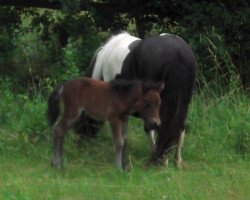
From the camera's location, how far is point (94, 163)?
7.43 metres

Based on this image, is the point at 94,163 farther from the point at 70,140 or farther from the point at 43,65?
the point at 43,65

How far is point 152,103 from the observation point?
677cm

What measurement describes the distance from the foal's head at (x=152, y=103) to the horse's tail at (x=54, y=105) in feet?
3.38

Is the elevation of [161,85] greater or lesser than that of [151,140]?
greater

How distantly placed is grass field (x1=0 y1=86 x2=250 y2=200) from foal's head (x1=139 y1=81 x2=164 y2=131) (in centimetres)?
52

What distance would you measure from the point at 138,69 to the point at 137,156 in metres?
1.04

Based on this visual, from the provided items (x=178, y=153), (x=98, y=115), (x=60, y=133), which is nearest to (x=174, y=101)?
(x=178, y=153)

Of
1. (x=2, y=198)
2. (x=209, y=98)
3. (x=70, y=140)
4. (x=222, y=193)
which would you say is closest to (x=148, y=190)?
(x=222, y=193)

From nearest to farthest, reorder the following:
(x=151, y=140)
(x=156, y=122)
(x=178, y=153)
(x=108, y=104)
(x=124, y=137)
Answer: (x=156, y=122) < (x=108, y=104) < (x=124, y=137) < (x=178, y=153) < (x=151, y=140)

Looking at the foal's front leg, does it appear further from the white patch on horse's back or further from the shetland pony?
the white patch on horse's back

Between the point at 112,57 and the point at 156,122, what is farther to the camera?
the point at 112,57

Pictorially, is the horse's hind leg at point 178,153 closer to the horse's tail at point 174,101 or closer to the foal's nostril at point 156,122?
the horse's tail at point 174,101

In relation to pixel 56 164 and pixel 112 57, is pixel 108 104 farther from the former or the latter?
pixel 56 164

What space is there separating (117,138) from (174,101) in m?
0.67
